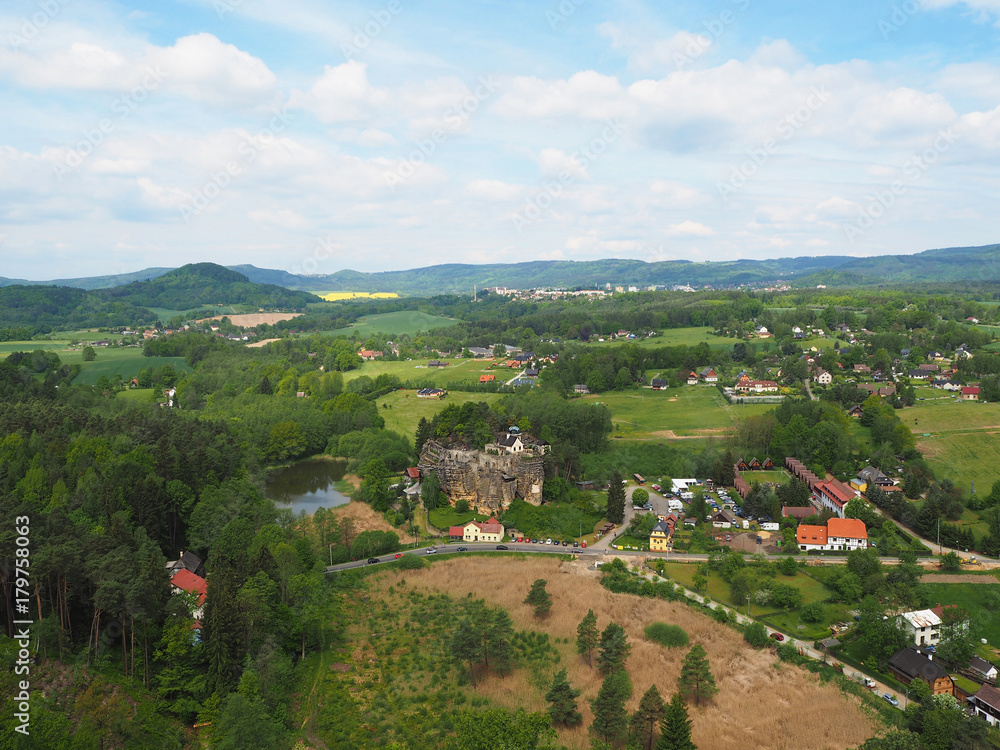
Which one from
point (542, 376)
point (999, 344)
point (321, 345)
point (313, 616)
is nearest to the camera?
point (313, 616)

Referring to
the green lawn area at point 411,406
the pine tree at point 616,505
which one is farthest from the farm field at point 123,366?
the pine tree at point 616,505

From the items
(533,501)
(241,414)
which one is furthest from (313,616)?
(241,414)

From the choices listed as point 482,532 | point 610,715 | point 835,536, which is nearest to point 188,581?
point 482,532

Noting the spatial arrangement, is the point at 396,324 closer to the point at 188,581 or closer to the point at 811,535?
the point at 811,535

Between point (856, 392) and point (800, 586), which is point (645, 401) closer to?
point (856, 392)

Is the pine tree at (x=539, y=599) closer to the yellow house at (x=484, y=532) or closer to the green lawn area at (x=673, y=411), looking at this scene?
the yellow house at (x=484, y=532)

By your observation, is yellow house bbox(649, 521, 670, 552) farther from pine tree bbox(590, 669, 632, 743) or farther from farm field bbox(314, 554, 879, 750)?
pine tree bbox(590, 669, 632, 743)

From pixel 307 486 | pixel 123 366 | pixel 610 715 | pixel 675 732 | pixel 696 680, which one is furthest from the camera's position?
pixel 123 366

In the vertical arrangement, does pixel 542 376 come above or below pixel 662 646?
above
